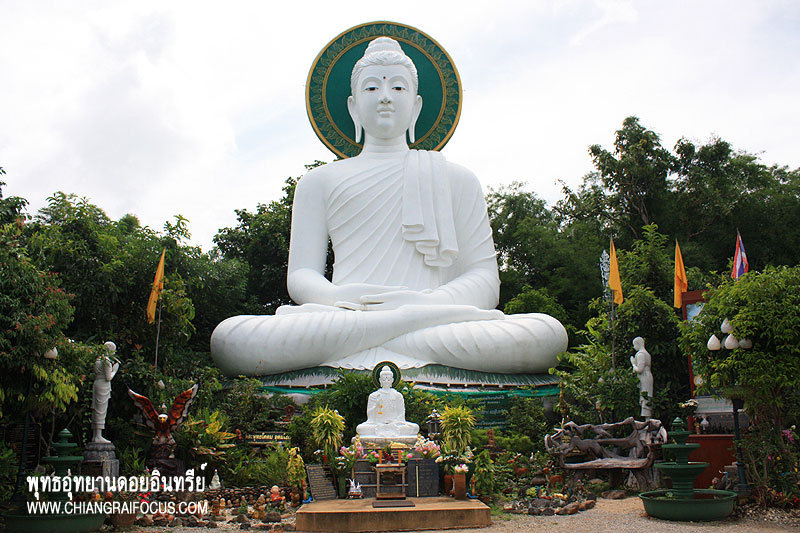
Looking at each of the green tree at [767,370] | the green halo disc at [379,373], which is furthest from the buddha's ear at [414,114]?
the green tree at [767,370]

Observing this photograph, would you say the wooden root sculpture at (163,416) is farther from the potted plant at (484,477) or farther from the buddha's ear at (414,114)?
the buddha's ear at (414,114)

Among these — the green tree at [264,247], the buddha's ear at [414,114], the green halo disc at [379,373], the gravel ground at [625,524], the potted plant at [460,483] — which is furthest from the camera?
the green tree at [264,247]

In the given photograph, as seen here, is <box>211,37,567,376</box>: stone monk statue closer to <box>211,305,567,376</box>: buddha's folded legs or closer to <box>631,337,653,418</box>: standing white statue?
<box>211,305,567,376</box>: buddha's folded legs

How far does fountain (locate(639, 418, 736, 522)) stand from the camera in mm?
6668

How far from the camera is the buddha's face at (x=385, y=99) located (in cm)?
1332

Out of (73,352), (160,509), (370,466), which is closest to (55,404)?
(73,352)

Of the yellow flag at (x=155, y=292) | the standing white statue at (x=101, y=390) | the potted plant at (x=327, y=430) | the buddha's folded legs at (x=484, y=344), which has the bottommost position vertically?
the potted plant at (x=327, y=430)

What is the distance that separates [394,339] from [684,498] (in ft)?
17.7

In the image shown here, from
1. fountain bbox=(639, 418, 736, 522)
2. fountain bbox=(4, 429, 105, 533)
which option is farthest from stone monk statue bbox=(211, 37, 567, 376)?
fountain bbox=(4, 429, 105, 533)

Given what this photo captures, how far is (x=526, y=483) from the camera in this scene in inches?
347

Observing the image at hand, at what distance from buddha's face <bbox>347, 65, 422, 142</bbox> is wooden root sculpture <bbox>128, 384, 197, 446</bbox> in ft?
21.8

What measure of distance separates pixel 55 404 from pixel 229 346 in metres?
4.70

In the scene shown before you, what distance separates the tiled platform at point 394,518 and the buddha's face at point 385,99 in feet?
27.2

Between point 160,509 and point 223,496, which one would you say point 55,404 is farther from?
point 223,496
